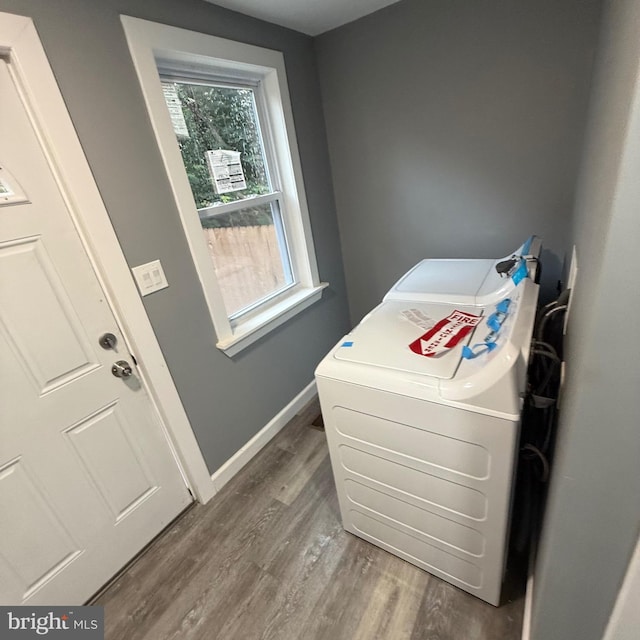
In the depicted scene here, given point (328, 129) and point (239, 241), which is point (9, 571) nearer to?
point (239, 241)

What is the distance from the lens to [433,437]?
3.22 feet

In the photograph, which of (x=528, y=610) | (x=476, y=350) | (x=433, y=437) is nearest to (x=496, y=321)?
(x=476, y=350)

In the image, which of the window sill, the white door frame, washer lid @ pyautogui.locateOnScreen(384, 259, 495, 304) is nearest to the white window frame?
the window sill

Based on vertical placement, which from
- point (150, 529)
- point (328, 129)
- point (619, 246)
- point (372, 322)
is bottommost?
point (150, 529)

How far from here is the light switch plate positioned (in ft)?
4.31

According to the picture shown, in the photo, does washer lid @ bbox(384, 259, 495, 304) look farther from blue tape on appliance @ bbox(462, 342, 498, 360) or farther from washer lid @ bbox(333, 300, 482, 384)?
blue tape on appliance @ bbox(462, 342, 498, 360)

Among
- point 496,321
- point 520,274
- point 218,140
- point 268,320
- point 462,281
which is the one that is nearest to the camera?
point 496,321

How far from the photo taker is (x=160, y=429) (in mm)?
1523

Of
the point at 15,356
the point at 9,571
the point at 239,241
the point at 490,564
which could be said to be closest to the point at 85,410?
the point at 15,356

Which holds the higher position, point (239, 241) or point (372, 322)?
point (239, 241)

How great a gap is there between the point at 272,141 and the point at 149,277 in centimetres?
113

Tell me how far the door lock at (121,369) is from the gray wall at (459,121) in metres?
1.68

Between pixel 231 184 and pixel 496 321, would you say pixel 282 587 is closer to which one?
pixel 496 321

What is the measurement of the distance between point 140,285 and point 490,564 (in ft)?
5.17
